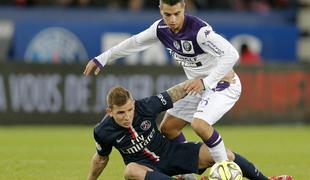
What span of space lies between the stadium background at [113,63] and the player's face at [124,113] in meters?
6.68

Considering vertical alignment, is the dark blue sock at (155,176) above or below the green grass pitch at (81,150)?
above

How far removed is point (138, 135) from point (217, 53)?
1311 mm

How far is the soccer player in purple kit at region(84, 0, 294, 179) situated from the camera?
9148 mm

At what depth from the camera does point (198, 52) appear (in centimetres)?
972

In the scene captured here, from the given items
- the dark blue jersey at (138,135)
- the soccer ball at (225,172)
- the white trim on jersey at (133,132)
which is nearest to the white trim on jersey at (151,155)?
the dark blue jersey at (138,135)

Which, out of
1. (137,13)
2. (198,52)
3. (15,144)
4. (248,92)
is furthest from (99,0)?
(198,52)

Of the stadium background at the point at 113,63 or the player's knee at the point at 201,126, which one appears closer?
the player's knee at the point at 201,126

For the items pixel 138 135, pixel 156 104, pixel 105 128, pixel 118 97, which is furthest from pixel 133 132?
pixel 118 97

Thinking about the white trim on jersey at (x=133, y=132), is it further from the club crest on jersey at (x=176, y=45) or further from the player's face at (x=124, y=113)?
the club crest on jersey at (x=176, y=45)

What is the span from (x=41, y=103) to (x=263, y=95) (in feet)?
16.0

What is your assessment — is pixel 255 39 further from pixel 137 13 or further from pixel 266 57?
pixel 137 13

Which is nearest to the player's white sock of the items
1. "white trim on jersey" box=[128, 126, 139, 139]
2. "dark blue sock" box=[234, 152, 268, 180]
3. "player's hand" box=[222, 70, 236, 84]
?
"dark blue sock" box=[234, 152, 268, 180]

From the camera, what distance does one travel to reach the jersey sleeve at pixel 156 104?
8.98m

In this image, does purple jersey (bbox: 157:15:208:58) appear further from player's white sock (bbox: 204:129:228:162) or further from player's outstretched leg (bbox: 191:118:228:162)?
player's white sock (bbox: 204:129:228:162)
